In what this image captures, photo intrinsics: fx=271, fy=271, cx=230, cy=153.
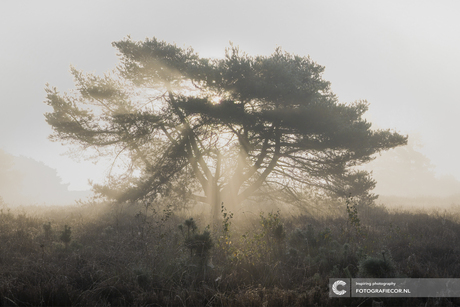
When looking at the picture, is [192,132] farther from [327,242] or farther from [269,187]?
[327,242]

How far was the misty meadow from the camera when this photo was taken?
5398 millimetres

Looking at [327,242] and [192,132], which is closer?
[327,242]

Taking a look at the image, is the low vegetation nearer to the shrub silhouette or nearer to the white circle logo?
the shrub silhouette

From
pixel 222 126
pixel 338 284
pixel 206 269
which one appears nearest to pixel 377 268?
pixel 338 284

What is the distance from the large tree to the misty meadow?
46 mm

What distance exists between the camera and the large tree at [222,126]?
32.9ft

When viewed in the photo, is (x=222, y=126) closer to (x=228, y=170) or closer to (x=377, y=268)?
(x=228, y=170)

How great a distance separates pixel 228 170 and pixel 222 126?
7.32 ft

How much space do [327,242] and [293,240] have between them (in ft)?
2.40

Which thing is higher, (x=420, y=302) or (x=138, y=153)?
(x=138, y=153)

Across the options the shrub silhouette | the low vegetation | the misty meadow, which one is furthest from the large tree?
the shrub silhouette

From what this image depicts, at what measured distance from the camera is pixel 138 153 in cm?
1170

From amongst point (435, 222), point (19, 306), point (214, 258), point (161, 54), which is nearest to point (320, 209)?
point (435, 222)

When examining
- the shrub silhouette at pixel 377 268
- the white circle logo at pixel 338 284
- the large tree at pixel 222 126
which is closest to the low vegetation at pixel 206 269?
the shrub silhouette at pixel 377 268
